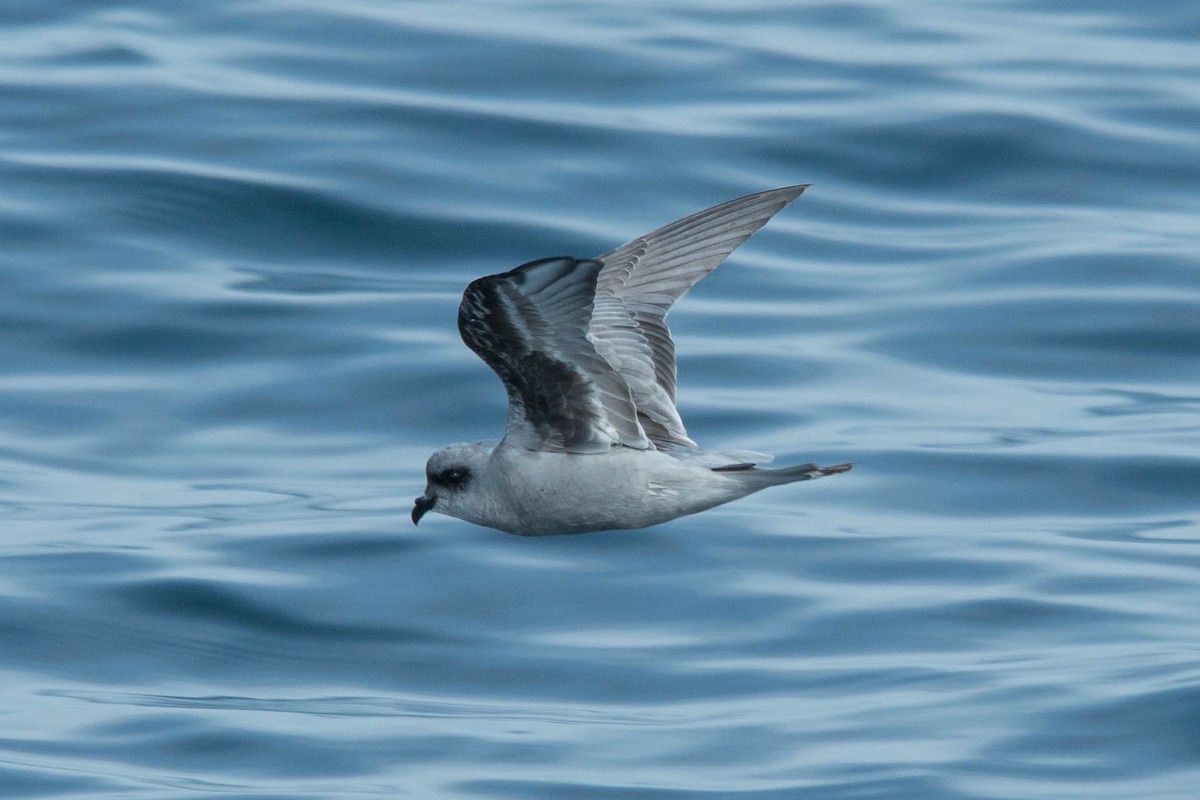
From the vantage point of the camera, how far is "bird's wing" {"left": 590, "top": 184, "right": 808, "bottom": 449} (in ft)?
27.0

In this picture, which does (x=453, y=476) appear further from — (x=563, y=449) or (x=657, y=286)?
(x=657, y=286)

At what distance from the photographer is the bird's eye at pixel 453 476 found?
7.38m

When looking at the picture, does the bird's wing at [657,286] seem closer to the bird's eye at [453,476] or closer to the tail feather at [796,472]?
the bird's eye at [453,476]

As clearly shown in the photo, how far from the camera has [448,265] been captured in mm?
15086

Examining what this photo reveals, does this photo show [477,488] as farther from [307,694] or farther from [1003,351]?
[1003,351]

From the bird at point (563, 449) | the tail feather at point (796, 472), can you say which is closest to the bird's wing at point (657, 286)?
the bird at point (563, 449)

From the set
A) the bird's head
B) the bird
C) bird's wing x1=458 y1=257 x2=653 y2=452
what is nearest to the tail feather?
the bird

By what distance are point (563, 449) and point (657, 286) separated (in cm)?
178

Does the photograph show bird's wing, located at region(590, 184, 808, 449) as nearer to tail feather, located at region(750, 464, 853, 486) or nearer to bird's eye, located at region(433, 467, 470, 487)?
bird's eye, located at region(433, 467, 470, 487)

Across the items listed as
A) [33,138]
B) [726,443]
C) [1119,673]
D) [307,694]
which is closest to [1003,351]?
[726,443]

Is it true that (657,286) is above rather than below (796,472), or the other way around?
above

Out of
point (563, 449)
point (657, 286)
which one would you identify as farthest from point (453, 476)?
point (657, 286)

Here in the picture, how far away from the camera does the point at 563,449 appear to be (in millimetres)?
7113

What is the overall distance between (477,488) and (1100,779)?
4467 millimetres
